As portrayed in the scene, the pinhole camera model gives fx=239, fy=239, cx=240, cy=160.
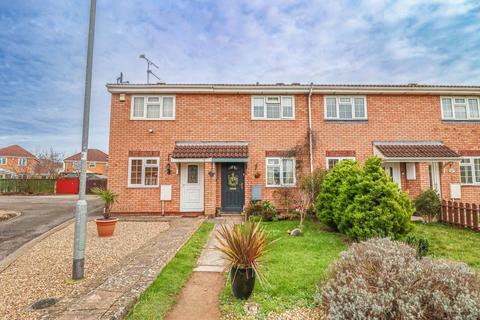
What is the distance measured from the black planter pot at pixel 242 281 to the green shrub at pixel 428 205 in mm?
10057

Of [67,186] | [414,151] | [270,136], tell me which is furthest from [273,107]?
[67,186]

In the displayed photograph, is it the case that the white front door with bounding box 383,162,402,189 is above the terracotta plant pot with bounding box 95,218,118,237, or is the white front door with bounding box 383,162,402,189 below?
above

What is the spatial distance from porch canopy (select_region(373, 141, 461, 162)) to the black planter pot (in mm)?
10465

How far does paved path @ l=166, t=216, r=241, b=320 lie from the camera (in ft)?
11.6

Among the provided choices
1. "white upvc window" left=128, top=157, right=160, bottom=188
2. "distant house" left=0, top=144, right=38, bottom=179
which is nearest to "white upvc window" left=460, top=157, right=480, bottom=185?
"white upvc window" left=128, top=157, right=160, bottom=188

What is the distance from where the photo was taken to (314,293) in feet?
13.1

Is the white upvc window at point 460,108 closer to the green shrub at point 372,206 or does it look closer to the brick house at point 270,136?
the brick house at point 270,136

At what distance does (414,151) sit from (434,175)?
2.06 m

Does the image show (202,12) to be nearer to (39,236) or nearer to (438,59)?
(39,236)

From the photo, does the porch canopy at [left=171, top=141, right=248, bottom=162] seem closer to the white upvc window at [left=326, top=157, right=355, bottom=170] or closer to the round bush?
the white upvc window at [left=326, top=157, right=355, bottom=170]

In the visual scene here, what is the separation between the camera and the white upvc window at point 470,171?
41.3ft

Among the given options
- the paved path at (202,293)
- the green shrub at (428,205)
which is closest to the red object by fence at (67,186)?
the paved path at (202,293)

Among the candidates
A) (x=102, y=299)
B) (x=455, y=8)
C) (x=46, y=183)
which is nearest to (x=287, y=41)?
(x=455, y=8)

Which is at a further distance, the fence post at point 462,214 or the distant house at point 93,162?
the distant house at point 93,162
